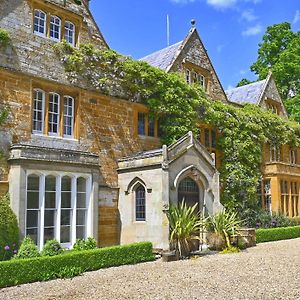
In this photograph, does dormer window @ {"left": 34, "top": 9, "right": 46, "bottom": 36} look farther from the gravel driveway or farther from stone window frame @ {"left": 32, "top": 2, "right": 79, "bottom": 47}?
the gravel driveway

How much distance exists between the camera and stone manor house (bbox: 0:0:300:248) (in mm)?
13375

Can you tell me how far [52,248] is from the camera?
12352 mm

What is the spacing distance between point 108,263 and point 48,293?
3.65m

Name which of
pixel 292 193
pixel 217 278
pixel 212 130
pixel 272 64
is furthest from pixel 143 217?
pixel 272 64

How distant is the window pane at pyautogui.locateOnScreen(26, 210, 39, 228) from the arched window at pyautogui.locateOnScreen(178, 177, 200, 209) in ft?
19.8

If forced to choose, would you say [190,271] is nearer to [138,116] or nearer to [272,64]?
[138,116]

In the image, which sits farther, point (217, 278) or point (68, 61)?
point (68, 61)

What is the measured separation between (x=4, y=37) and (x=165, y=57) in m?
11.1

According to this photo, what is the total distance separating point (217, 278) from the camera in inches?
425

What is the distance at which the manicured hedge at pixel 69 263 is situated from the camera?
10391 millimetres

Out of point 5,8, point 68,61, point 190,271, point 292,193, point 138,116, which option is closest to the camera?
point 190,271

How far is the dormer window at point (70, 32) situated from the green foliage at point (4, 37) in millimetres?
2924

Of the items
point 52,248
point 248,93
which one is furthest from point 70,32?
point 248,93

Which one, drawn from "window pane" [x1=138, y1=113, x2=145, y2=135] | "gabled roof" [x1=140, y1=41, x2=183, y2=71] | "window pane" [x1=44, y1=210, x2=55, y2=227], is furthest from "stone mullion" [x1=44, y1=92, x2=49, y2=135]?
"gabled roof" [x1=140, y1=41, x2=183, y2=71]
